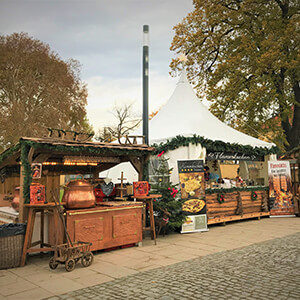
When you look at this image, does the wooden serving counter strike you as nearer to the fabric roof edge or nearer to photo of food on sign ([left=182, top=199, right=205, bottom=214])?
the fabric roof edge

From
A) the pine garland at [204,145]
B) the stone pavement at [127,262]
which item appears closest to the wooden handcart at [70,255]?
the stone pavement at [127,262]

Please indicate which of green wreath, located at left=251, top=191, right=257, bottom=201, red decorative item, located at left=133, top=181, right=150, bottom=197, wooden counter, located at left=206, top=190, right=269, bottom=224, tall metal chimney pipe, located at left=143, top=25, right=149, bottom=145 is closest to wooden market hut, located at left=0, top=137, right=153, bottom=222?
red decorative item, located at left=133, top=181, right=150, bottom=197

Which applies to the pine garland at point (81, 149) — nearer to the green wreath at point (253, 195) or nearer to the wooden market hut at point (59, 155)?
the wooden market hut at point (59, 155)

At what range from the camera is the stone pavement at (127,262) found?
4256 mm

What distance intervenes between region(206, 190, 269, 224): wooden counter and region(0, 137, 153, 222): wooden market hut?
284 cm

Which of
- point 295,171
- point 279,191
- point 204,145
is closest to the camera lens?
point 204,145

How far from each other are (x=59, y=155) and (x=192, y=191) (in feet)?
11.6

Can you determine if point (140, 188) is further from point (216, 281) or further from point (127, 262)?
point (216, 281)

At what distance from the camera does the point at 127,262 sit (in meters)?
5.50

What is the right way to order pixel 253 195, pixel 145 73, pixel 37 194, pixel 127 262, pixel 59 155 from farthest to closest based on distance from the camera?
pixel 253 195, pixel 145 73, pixel 59 155, pixel 37 194, pixel 127 262

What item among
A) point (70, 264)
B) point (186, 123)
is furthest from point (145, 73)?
point (70, 264)

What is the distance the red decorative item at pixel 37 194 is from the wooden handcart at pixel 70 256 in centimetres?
93

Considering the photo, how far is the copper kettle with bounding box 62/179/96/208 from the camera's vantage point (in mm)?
5789

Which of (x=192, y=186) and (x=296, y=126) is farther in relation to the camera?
(x=296, y=126)
